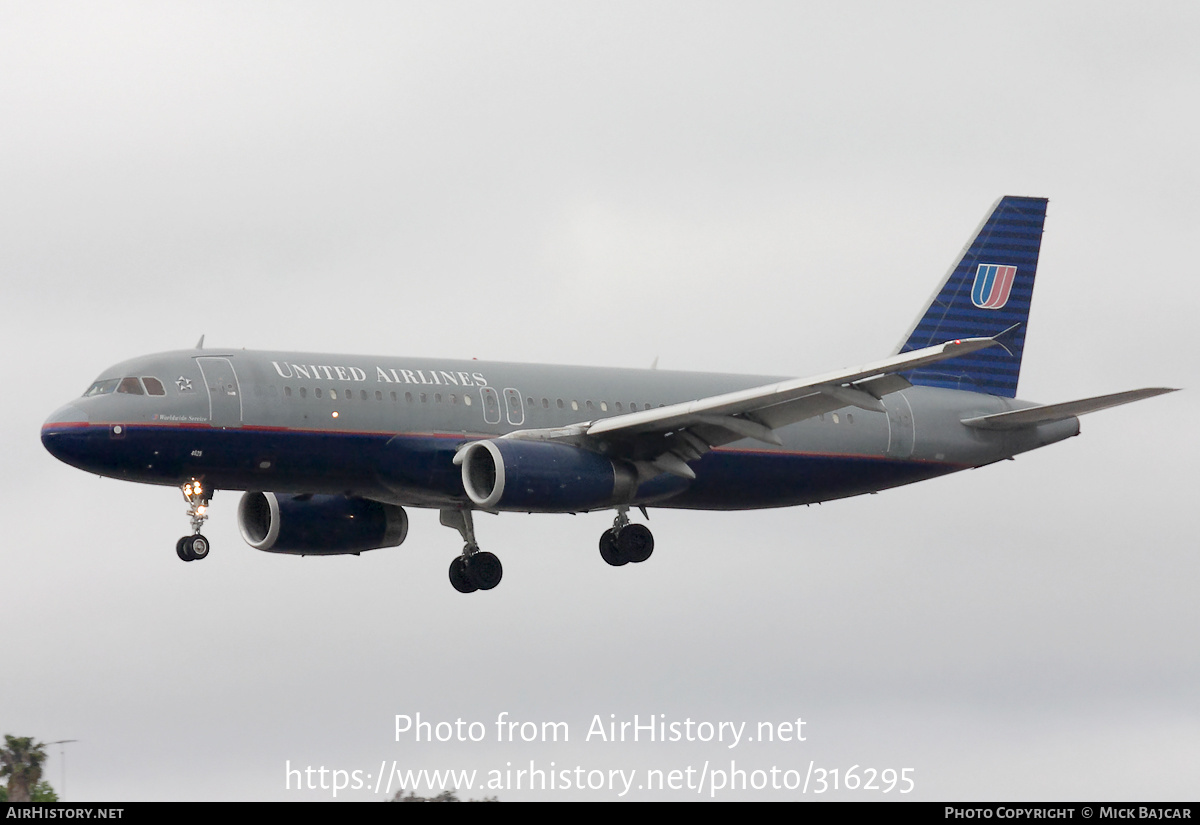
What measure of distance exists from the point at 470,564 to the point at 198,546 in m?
8.50

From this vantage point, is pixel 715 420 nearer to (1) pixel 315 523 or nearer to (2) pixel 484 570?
(2) pixel 484 570

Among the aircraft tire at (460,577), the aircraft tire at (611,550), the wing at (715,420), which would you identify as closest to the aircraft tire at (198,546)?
Result: the wing at (715,420)

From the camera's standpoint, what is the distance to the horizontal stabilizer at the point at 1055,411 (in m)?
50.0

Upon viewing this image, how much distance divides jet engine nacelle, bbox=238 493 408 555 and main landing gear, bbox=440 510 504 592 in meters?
1.76

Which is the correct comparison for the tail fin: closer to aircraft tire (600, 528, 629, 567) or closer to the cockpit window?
aircraft tire (600, 528, 629, 567)

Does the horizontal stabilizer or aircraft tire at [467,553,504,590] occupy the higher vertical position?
the horizontal stabilizer

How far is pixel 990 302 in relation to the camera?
61.5 m

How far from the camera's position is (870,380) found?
156ft

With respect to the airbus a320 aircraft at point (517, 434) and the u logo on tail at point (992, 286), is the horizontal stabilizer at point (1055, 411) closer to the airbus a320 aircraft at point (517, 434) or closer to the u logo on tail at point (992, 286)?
the airbus a320 aircraft at point (517, 434)

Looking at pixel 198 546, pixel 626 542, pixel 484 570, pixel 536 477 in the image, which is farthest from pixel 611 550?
pixel 198 546

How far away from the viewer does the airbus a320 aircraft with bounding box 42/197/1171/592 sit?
48625 millimetres

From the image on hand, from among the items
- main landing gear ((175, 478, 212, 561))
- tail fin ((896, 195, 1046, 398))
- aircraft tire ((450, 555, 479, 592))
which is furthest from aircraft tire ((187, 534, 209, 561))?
tail fin ((896, 195, 1046, 398))
